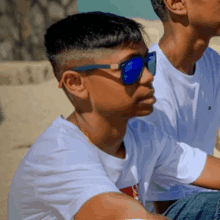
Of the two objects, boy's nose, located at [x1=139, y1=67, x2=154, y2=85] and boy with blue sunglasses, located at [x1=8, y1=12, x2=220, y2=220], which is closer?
boy with blue sunglasses, located at [x1=8, y1=12, x2=220, y2=220]

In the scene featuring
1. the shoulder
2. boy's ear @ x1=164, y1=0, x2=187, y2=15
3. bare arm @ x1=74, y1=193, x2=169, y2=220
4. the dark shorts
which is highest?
boy's ear @ x1=164, y1=0, x2=187, y2=15

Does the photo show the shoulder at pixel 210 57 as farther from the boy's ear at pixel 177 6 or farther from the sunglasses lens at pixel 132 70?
the sunglasses lens at pixel 132 70

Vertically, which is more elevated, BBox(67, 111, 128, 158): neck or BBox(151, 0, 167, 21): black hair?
BBox(151, 0, 167, 21): black hair

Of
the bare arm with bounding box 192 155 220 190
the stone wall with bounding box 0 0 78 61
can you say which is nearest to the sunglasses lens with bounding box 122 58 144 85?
the bare arm with bounding box 192 155 220 190

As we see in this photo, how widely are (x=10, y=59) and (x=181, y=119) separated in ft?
24.1

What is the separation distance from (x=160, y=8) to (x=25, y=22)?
23.2 feet

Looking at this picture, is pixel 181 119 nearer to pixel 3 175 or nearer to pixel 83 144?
pixel 83 144

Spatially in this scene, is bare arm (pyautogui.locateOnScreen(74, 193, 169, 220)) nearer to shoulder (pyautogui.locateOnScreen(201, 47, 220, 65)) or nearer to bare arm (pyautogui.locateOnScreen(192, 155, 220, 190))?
bare arm (pyautogui.locateOnScreen(192, 155, 220, 190))

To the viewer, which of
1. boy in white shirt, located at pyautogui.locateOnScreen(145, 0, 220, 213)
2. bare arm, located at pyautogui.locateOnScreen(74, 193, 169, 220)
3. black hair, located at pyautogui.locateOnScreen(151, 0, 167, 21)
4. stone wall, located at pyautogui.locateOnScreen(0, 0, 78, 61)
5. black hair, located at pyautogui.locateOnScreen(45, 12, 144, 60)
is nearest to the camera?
bare arm, located at pyautogui.locateOnScreen(74, 193, 169, 220)

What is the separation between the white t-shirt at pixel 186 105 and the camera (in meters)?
1.69

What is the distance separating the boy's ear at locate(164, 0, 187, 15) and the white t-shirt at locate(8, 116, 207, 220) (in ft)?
2.23

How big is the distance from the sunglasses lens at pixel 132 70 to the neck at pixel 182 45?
66 centimetres

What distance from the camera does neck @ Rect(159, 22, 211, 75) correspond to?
1753 mm

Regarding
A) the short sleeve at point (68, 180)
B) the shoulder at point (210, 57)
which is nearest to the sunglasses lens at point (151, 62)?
the short sleeve at point (68, 180)
